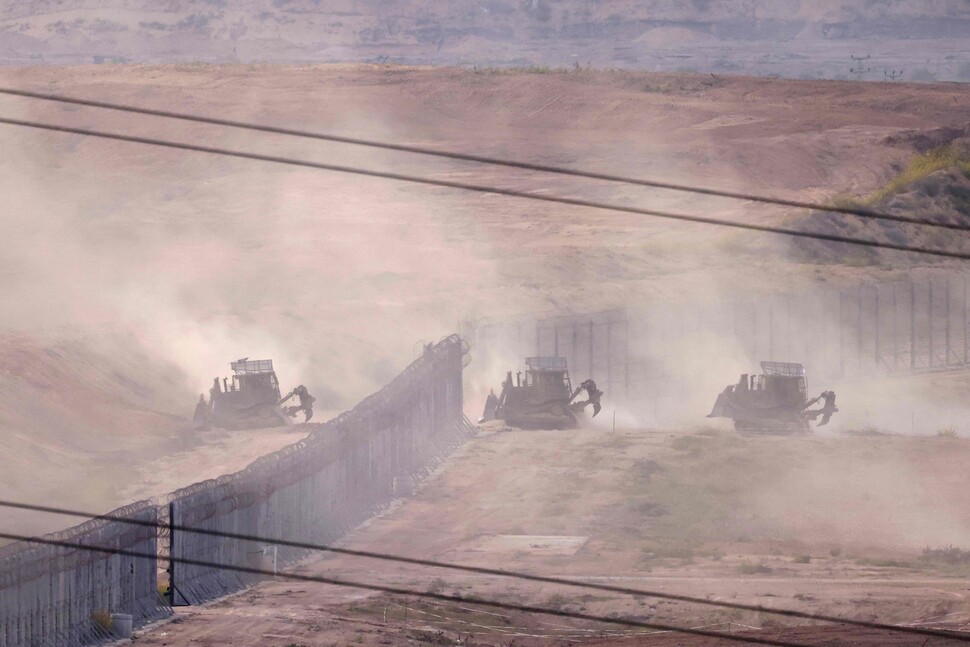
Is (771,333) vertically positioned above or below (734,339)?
above

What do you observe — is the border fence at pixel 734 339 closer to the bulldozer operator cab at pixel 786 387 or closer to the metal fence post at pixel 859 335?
the metal fence post at pixel 859 335

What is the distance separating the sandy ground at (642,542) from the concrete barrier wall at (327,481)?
2.61 ft

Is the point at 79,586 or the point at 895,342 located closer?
the point at 79,586

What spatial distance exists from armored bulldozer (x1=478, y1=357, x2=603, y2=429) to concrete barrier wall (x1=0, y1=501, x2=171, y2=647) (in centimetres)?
2560

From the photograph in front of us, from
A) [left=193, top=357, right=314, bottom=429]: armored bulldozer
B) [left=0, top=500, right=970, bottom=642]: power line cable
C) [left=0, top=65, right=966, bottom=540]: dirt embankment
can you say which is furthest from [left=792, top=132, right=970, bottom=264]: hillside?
[left=0, top=500, right=970, bottom=642]: power line cable

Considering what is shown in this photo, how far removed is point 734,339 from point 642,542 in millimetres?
31426

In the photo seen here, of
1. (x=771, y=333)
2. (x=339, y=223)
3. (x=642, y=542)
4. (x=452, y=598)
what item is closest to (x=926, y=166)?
(x=339, y=223)

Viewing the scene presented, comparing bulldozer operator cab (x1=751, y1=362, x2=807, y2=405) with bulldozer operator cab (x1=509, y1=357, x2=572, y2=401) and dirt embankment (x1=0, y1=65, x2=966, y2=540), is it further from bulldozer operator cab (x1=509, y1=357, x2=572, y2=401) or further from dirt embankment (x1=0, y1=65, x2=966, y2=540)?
dirt embankment (x1=0, y1=65, x2=966, y2=540)

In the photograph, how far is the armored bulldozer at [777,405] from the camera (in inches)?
2073

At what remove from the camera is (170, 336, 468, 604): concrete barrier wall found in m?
31.0

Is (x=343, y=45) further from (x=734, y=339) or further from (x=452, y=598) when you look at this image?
(x=452, y=598)

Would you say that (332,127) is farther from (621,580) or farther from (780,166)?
(621,580)

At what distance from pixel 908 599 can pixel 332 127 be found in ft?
303

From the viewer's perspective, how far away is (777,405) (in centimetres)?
5297
